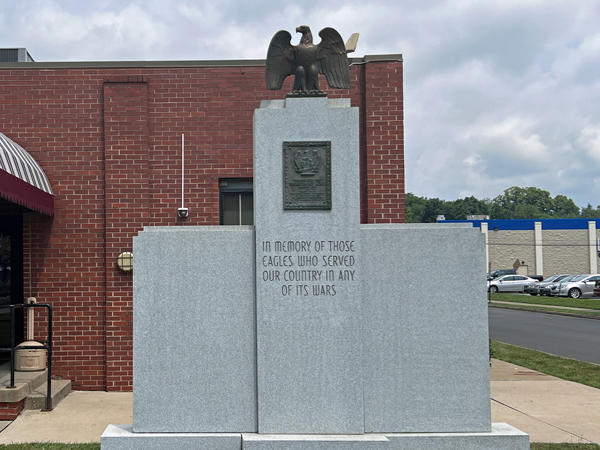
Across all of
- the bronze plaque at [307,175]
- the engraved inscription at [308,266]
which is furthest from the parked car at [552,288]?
the bronze plaque at [307,175]

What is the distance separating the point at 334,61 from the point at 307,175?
4.42 feet

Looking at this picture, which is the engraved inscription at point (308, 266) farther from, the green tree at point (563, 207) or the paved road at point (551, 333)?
the green tree at point (563, 207)

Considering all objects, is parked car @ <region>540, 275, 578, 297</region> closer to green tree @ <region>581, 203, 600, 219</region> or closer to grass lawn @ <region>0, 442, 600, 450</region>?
grass lawn @ <region>0, 442, 600, 450</region>

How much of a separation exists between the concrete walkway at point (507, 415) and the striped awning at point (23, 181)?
2699 millimetres

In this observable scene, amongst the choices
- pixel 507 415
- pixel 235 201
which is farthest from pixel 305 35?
pixel 507 415

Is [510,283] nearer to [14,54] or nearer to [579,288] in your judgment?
[579,288]

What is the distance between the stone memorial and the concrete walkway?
1.80 meters

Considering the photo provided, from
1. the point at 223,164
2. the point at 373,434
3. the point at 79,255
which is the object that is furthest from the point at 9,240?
the point at 373,434

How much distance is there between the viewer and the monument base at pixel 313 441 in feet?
16.8

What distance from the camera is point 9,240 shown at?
9031 millimetres

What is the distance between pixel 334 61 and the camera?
596cm

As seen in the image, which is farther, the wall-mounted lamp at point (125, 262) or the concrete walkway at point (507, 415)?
the wall-mounted lamp at point (125, 262)

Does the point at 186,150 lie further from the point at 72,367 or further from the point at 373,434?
the point at 373,434

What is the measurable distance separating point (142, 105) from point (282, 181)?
14.9 feet
